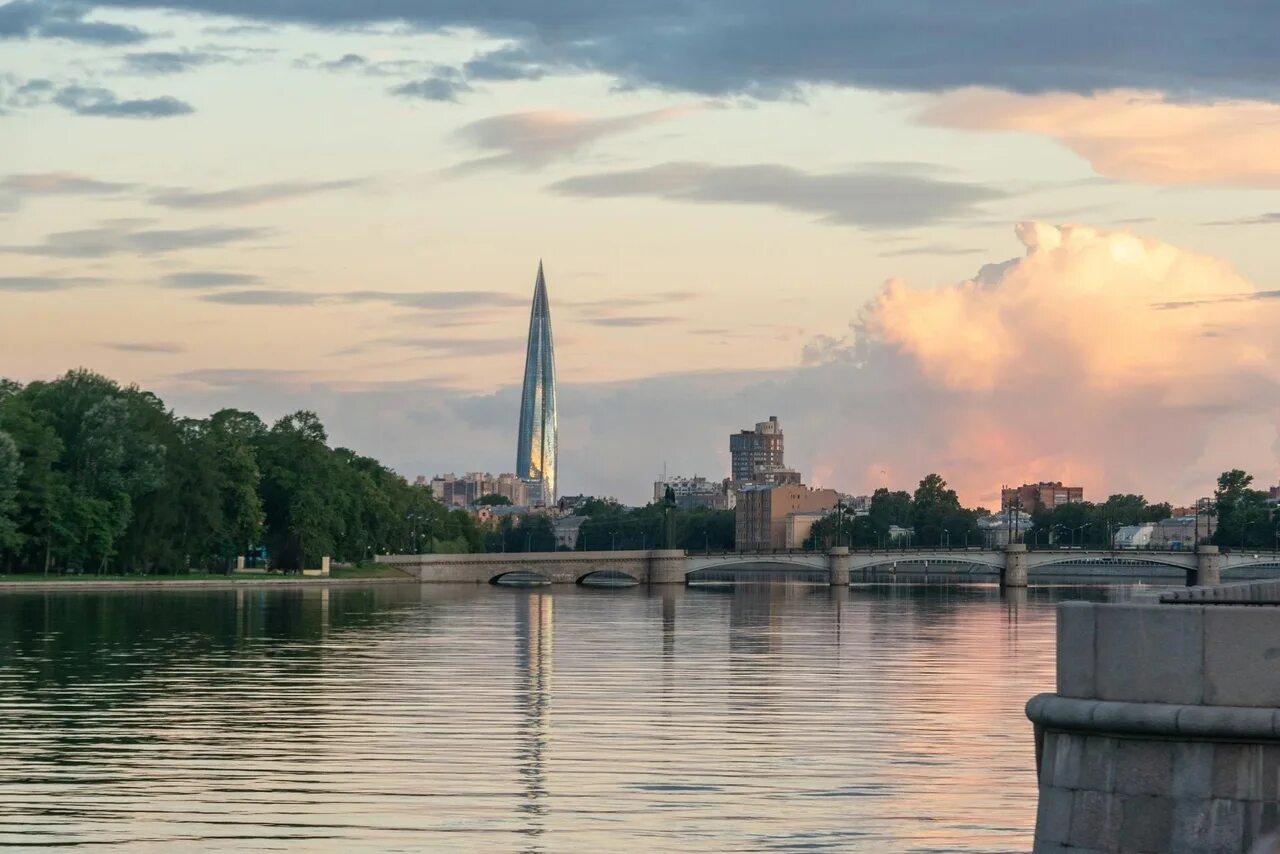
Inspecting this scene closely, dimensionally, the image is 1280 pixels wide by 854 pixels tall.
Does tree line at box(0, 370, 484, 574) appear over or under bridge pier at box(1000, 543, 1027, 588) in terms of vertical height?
over

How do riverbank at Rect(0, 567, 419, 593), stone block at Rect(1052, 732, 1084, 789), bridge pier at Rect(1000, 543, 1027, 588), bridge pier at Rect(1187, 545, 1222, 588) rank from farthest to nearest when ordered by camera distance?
bridge pier at Rect(1000, 543, 1027, 588), bridge pier at Rect(1187, 545, 1222, 588), riverbank at Rect(0, 567, 419, 593), stone block at Rect(1052, 732, 1084, 789)

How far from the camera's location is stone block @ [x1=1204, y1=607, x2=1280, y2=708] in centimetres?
1404

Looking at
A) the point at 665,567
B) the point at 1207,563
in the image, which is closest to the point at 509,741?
the point at 665,567

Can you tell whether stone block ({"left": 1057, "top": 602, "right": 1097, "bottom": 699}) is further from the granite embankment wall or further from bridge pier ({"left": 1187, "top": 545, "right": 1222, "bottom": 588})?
bridge pier ({"left": 1187, "top": 545, "right": 1222, "bottom": 588})

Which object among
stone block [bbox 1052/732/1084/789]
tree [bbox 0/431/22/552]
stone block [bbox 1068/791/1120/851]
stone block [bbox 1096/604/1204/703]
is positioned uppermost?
tree [bbox 0/431/22/552]

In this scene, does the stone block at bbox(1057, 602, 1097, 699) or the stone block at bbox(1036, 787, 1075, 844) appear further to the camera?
the stone block at bbox(1036, 787, 1075, 844)

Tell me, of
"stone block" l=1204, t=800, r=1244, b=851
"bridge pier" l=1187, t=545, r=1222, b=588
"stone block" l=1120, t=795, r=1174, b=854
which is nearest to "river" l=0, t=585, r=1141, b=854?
"stone block" l=1120, t=795, r=1174, b=854

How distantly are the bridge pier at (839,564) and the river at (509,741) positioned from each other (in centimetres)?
10791

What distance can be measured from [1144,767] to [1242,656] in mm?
1005

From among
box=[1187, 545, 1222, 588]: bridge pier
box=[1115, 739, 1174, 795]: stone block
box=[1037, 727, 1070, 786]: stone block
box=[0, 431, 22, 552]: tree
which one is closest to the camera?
box=[1115, 739, 1174, 795]: stone block

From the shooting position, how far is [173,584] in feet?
417

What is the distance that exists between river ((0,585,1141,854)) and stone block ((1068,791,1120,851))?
9.30 meters

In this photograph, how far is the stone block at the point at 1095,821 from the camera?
14508 mm

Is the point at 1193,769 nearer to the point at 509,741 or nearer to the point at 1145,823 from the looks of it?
the point at 1145,823
